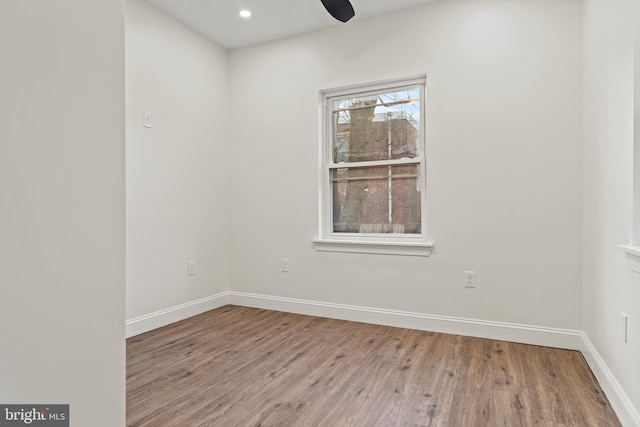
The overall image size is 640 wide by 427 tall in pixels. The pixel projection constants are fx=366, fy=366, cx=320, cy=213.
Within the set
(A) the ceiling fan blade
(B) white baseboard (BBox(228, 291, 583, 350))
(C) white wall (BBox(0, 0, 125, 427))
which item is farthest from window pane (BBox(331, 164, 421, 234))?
(C) white wall (BBox(0, 0, 125, 427))

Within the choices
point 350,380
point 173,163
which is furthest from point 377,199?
point 173,163

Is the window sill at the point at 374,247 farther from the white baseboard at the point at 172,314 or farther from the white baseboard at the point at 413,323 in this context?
the white baseboard at the point at 172,314

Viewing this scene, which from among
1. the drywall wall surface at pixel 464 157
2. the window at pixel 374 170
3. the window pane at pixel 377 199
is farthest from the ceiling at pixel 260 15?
the window pane at pixel 377 199

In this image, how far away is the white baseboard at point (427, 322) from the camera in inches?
106

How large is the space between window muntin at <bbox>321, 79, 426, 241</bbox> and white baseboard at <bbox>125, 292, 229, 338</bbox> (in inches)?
53.2

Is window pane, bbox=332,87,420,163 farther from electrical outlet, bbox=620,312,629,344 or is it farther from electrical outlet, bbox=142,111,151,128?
electrical outlet, bbox=620,312,629,344

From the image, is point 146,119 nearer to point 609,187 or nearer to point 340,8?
point 340,8

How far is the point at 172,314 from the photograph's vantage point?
331cm

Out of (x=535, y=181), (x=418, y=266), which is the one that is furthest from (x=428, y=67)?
(x=418, y=266)

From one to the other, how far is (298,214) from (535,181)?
206cm

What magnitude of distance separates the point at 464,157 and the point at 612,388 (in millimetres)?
1766

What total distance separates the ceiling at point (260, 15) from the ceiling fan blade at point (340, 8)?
3.20 feet

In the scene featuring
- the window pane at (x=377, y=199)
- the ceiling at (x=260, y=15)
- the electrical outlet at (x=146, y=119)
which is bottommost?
the window pane at (x=377, y=199)

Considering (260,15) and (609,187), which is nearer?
(609,187)
